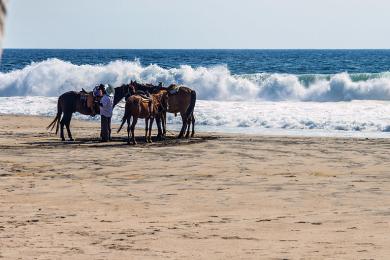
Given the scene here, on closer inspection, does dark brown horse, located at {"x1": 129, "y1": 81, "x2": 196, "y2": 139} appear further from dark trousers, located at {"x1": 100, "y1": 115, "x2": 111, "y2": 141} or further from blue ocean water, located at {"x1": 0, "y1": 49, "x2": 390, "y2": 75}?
blue ocean water, located at {"x1": 0, "y1": 49, "x2": 390, "y2": 75}

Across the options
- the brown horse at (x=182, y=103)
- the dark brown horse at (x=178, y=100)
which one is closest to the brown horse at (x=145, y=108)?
the dark brown horse at (x=178, y=100)

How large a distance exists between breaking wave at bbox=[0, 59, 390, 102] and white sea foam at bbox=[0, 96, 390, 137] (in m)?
7.94

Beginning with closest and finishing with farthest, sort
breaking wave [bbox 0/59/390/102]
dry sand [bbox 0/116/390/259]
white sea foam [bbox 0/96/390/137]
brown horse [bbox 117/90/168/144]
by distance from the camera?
1. dry sand [bbox 0/116/390/259]
2. brown horse [bbox 117/90/168/144]
3. white sea foam [bbox 0/96/390/137]
4. breaking wave [bbox 0/59/390/102]

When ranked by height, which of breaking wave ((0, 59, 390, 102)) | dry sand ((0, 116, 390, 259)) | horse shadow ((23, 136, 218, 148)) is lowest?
horse shadow ((23, 136, 218, 148))

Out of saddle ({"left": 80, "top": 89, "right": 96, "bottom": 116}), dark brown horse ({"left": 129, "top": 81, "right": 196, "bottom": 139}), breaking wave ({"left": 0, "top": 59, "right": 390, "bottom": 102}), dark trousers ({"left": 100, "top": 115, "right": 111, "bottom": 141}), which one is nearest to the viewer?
dark trousers ({"left": 100, "top": 115, "right": 111, "bottom": 141})

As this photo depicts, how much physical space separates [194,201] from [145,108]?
743cm

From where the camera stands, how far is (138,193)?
10.6 meters

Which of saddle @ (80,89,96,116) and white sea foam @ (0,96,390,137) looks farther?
white sea foam @ (0,96,390,137)

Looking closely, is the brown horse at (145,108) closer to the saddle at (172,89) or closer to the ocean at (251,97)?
the saddle at (172,89)

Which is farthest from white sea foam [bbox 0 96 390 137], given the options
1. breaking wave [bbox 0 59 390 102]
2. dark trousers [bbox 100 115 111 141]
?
breaking wave [bbox 0 59 390 102]

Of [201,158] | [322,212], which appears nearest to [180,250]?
[322,212]

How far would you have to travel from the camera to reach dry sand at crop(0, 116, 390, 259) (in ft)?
24.4

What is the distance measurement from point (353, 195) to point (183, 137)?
870cm

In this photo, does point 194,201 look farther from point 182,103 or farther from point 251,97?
point 251,97
